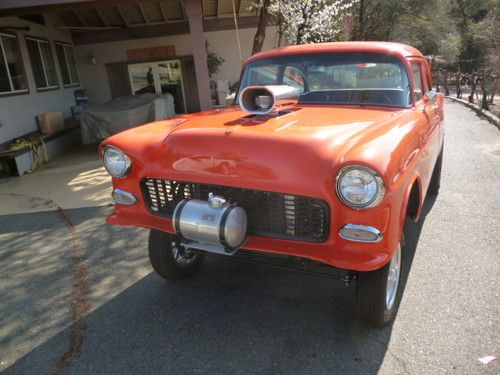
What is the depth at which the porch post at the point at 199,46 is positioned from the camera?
7.65 meters

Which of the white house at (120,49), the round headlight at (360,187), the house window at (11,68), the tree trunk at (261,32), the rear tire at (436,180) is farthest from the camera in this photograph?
the white house at (120,49)

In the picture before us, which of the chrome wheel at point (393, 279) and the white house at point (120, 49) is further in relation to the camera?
the white house at point (120, 49)

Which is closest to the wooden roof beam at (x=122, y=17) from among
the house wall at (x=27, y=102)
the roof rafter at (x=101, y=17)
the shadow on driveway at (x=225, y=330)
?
the roof rafter at (x=101, y=17)

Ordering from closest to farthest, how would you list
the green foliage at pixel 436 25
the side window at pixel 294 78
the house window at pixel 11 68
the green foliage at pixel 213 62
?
the side window at pixel 294 78 < the house window at pixel 11 68 < the green foliage at pixel 213 62 < the green foliage at pixel 436 25

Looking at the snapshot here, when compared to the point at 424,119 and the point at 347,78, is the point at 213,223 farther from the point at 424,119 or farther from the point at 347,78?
the point at 424,119

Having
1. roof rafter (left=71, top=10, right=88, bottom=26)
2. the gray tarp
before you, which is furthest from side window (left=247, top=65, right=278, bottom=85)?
roof rafter (left=71, top=10, right=88, bottom=26)

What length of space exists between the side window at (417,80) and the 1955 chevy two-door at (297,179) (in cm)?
15

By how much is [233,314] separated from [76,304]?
1.20m

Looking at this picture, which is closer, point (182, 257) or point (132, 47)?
point (182, 257)

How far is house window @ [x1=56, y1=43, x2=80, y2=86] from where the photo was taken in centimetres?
1202

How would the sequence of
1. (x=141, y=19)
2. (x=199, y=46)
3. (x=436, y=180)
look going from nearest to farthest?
(x=436, y=180) < (x=199, y=46) < (x=141, y=19)

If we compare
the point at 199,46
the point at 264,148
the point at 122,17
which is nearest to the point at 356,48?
the point at 264,148

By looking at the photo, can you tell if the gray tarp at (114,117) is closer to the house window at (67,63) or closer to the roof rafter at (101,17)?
the house window at (67,63)

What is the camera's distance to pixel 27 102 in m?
9.28
